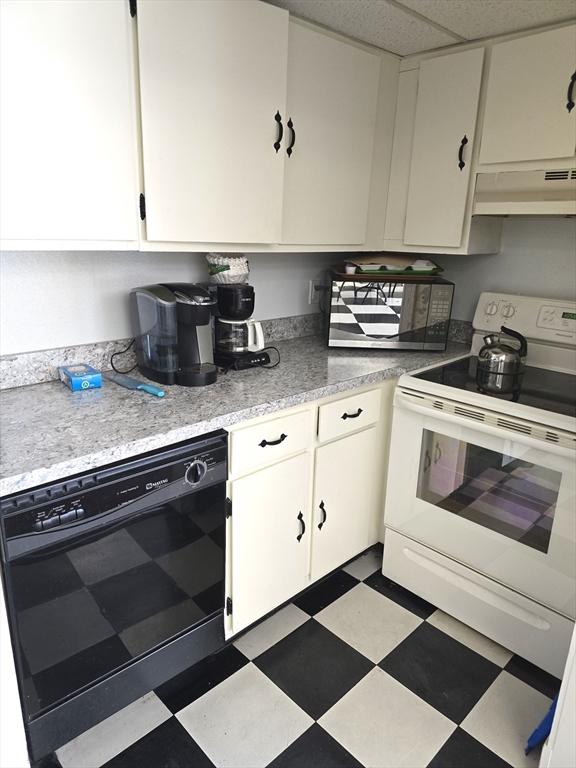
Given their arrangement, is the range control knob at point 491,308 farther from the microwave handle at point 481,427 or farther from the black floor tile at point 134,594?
the black floor tile at point 134,594

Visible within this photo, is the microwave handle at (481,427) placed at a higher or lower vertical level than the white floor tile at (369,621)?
higher

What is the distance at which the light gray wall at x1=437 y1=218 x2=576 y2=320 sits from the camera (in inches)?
81.4

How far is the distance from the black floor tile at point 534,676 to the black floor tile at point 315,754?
649mm

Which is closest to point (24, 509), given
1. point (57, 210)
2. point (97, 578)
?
point (97, 578)

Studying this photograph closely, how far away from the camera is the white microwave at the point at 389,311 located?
2.11 meters

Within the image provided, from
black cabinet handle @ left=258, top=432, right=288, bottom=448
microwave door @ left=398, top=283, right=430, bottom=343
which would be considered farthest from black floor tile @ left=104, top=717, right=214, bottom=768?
microwave door @ left=398, top=283, right=430, bottom=343

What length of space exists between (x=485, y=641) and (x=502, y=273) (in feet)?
4.86

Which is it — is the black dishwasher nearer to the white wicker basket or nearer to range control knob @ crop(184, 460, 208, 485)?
range control knob @ crop(184, 460, 208, 485)

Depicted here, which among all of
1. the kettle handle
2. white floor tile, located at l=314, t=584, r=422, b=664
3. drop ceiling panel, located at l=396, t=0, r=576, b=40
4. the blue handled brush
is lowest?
white floor tile, located at l=314, t=584, r=422, b=664

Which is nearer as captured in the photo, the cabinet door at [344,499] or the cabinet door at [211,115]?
the cabinet door at [211,115]

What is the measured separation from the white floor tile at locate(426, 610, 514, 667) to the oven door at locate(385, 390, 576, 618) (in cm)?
27

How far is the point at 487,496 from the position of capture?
177 centimetres

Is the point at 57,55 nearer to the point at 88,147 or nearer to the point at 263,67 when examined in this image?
the point at 88,147

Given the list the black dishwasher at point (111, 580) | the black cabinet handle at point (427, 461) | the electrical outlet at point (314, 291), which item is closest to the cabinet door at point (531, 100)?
the electrical outlet at point (314, 291)
